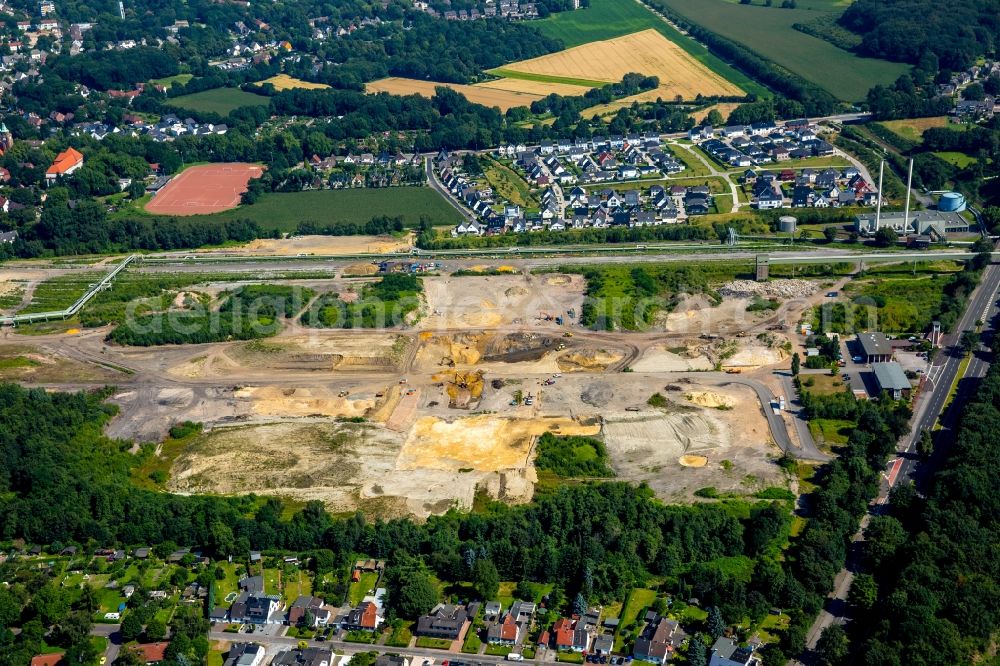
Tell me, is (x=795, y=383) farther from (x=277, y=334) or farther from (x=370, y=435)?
(x=277, y=334)

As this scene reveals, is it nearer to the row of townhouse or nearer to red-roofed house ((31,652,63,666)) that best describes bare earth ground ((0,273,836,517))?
red-roofed house ((31,652,63,666))

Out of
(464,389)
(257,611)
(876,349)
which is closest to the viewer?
(257,611)

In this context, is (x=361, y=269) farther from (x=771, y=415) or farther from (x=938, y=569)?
(x=938, y=569)

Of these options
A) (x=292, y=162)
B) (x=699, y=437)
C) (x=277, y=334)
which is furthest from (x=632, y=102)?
(x=699, y=437)

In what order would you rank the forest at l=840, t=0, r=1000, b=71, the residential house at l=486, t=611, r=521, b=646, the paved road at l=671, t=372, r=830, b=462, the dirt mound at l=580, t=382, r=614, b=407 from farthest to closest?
the forest at l=840, t=0, r=1000, b=71
the dirt mound at l=580, t=382, r=614, b=407
the paved road at l=671, t=372, r=830, b=462
the residential house at l=486, t=611, r=521, b=646

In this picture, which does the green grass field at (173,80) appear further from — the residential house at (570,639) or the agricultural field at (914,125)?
the residential house at (570,639)

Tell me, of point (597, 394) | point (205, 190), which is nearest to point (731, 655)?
point (597, 394)

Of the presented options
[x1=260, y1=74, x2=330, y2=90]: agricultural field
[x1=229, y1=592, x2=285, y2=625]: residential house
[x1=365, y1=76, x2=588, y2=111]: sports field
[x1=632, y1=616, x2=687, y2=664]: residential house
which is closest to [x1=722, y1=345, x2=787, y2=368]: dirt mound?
[x1=632, y1=616, x2=687, y2=664]: residential house
